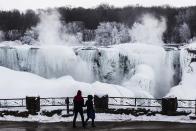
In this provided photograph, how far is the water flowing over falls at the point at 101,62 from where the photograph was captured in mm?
43531

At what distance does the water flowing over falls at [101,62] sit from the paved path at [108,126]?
23908 millimetres

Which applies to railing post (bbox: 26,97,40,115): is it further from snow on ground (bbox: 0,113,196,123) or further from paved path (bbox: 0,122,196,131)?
paved path (bbox: 0,122,196,131)

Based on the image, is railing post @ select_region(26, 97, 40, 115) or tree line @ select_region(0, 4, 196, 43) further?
tree line @ select_region(0, 4, 196, 43)

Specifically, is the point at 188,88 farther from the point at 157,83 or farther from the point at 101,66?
the point at 101,66

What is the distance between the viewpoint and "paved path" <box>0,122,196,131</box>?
16936mm

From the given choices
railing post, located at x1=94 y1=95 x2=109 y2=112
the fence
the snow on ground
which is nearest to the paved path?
the snow on ground

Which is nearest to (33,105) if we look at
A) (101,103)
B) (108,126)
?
(101,103)

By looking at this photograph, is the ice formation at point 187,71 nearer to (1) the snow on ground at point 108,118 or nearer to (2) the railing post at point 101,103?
(2) the railing post at point 101,103

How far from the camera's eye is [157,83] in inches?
1660

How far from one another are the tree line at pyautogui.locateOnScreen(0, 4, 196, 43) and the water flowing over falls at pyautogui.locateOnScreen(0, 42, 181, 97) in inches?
1454

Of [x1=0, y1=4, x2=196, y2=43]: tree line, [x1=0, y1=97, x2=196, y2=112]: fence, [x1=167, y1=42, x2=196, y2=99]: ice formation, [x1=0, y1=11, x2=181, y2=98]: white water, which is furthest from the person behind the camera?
[x1=0, y1=4, x2=196, y2=43]: tree line

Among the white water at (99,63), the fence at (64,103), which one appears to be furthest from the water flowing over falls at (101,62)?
the fence at (64,103)

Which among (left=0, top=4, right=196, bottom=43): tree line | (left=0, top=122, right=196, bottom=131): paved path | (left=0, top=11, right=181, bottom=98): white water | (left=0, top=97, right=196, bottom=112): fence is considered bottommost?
(left=0, top=122, right=196, bottom=131): paved path

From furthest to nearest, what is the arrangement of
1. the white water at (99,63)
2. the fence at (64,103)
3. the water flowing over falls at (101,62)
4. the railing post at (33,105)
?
the water flowing over falls at (101,62) → the white water at (99,63) → the fence at (64,103) → the railing post at (33,105)
